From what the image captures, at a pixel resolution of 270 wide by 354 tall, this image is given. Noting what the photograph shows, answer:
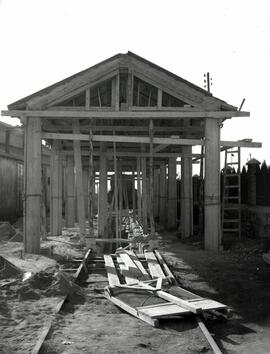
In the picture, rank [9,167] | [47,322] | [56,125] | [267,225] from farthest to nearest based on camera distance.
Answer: [9,167], [56,125], [267,225], [47,322]

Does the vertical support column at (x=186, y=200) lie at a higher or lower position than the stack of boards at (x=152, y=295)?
higher

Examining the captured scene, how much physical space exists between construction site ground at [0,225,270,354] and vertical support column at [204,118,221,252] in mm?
2043

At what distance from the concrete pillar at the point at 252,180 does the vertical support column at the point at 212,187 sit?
419cm

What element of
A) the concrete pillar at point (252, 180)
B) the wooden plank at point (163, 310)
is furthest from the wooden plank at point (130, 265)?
the concrete pillar at point (252, 180)

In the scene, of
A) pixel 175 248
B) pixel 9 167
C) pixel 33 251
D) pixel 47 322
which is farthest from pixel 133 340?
pixel 9 167

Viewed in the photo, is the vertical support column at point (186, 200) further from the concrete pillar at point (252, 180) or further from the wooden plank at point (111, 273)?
the wooden plank at point (111, 273)

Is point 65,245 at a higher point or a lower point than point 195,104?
lower

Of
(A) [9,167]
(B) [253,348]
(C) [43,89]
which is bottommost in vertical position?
(B) [253,348]

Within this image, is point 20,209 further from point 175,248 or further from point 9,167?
point 175,248

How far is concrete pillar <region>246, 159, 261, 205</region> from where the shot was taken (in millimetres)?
16188

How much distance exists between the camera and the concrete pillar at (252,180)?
53.1ft

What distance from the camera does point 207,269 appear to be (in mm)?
10250

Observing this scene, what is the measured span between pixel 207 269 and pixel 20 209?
18.3m

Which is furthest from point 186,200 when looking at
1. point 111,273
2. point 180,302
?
point 180,302
